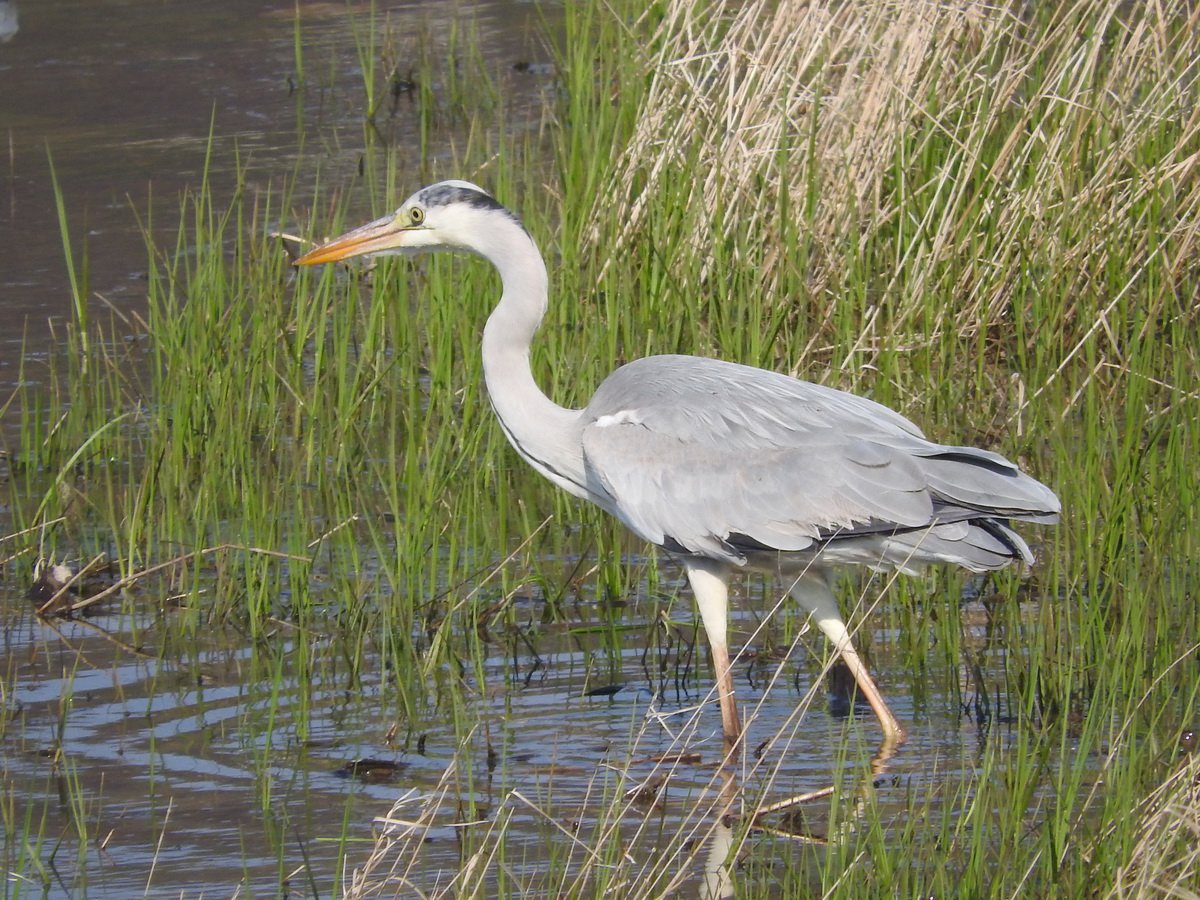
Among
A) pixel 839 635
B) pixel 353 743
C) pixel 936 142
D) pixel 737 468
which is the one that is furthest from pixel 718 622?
pixel 936 142

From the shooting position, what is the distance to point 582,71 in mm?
8406

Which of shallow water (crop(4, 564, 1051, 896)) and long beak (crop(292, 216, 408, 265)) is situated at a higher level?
long beak (crop(292, 216, 408, 265))

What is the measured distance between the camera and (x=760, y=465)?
5.35 metres

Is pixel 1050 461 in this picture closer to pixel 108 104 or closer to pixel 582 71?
pixel 582 71

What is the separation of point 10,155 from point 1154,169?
7.15m

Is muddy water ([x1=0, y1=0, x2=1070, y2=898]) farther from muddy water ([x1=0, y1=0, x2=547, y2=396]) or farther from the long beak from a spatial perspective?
muddy water ([x1=0, y1=0, x2=547, y2=396])

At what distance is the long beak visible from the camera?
19.5 feet

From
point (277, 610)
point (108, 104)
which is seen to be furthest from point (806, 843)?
point (108, 104)

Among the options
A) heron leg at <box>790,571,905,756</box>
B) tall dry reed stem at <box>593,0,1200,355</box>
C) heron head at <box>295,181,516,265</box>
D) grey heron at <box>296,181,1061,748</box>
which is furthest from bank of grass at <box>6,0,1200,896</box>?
heron head at <box>295,181,516,265</box>

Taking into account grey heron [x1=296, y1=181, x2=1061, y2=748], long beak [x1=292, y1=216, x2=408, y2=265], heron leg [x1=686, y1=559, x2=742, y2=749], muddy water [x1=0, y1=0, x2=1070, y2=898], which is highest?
long beak [x1=292, y1=216, x2=408, y2=265]

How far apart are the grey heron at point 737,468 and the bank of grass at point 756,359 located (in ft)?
0.79

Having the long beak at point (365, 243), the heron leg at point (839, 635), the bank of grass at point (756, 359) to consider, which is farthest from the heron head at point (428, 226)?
the heron leg at point (839, 635)

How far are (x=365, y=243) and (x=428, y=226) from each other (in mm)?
225

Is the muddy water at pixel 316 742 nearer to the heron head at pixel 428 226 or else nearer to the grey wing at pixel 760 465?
the grey wing at pixel 760 465
